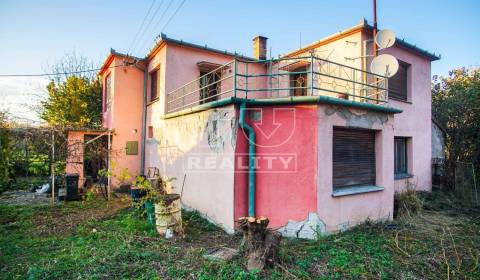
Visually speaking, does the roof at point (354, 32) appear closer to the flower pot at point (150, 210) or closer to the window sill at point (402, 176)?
the window sill at point (402, 176)

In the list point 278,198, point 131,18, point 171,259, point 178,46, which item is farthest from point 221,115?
point 131,18

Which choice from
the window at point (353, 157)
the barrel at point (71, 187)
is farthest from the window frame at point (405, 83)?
the barrel at point (71, 187)

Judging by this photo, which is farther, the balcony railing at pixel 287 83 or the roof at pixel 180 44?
the roof at pixel 180 44

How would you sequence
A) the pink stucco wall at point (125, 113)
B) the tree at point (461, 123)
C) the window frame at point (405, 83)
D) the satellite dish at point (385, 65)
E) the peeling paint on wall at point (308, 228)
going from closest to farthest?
the peeling paint on wall at point (308, 228), the satellite dish at point (385, 65), the window frame at point (405, 83), the pink stucco wall at point (125, 113), the tree at point (461, 123)

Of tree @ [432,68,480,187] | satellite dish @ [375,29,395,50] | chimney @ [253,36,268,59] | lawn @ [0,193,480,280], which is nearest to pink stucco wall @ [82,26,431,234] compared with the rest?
lawn @ [0,193,480,280]

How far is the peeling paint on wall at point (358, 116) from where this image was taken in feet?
20.1

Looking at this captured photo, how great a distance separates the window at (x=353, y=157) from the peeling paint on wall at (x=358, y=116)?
216mm

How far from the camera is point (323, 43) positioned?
9.73 m

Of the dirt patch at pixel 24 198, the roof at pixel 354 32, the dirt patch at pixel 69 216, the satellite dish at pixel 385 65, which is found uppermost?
the roof at pixel 354 32

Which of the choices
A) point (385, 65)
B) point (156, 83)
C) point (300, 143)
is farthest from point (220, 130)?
point (156, 83)

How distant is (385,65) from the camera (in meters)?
7.68

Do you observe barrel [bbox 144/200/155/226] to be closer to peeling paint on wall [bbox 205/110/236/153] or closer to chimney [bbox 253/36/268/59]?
peeling paint on wall [bbox 205/110/236/153]

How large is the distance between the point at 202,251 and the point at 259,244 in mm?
1283

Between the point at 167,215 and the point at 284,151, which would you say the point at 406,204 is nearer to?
the point at 284,151
